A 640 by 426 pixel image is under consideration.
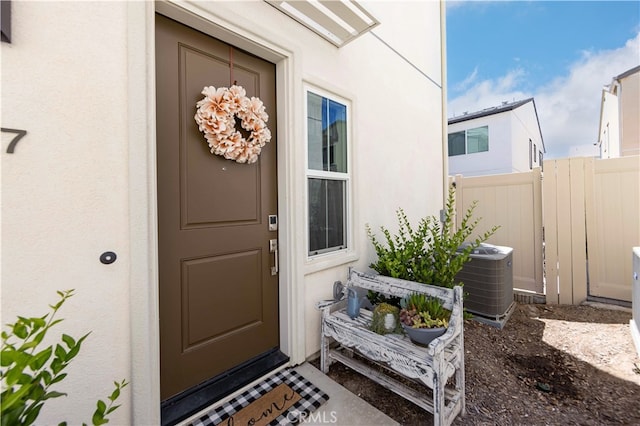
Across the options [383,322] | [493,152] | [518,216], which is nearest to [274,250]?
[383,322]

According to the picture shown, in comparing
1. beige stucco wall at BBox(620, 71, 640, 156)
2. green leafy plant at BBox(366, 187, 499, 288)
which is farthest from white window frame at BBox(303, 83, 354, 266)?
beige stucco wall at BBox(620, 71, 640, 156)

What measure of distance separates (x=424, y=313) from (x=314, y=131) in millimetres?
1791

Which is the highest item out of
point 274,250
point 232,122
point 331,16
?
point 331,16

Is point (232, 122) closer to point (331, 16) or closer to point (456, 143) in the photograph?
point (331, 16)

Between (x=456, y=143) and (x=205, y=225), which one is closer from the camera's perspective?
(x=205, y=225)

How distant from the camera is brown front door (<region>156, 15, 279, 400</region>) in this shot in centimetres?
175

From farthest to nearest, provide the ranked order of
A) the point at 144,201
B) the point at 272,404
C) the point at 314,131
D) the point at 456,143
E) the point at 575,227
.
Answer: the point at 456,143
the point at 575,227
the point at 314,131
the point at 272,404
the point at 144,201

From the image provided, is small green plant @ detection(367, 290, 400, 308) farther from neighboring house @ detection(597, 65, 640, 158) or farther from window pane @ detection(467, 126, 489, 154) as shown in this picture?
window pane @ detection(467, 126, 489, 154)

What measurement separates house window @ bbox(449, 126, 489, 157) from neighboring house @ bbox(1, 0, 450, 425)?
420 inches

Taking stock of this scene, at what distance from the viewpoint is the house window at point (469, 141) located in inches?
456

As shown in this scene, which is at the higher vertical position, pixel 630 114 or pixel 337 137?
pixel 630 114

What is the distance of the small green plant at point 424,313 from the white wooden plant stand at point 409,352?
57mm

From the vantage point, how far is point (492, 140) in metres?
11.3

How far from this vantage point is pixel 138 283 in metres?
1.50
